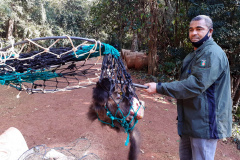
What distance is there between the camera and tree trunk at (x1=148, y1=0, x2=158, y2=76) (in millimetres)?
6176

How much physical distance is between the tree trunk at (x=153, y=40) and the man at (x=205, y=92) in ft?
16.8

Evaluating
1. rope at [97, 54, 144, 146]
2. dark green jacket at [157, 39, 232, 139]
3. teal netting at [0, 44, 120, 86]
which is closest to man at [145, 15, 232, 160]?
dark green jacket at [157, 39, 232, 139]

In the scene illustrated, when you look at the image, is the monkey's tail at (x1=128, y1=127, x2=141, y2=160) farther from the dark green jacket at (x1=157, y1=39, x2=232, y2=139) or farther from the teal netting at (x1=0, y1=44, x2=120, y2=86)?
the teal netting at (x1=0, y1=44, x2=120, y2=86)

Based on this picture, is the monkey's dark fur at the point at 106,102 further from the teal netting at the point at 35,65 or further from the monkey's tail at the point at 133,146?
the teal netting at the point at 35,65

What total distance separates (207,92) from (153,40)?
5.63 meters

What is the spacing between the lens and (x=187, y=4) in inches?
243

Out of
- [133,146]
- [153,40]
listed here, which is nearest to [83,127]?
[133,146]

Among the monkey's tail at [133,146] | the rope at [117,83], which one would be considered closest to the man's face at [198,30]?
the rope at [117,83]

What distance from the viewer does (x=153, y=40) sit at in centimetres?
678

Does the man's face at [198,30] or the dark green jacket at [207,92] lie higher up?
the man's face at [198,30]

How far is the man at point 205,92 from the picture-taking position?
1.36 metres

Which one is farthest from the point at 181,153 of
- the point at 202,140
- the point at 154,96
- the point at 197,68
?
the point at 154,96

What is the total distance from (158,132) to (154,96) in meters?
2.09

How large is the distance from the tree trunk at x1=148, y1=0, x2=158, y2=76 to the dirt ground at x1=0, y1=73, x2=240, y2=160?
102 inches
